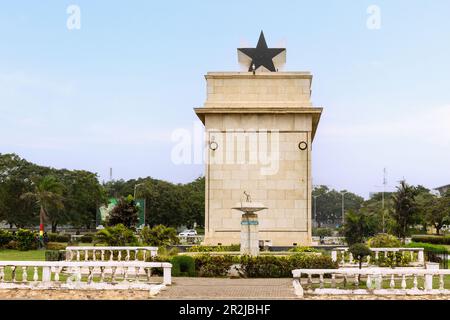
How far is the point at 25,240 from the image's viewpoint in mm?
47438

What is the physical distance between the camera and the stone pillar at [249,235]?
26.6 meters

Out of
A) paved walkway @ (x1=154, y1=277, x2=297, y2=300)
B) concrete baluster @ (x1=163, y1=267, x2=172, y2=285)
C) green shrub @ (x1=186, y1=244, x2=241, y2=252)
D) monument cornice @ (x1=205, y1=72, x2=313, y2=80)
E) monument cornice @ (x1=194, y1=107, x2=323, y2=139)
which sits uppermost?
monument cornice @ (x1=205, y1=72, x2=313, y2=80)

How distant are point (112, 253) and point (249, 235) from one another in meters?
6.84

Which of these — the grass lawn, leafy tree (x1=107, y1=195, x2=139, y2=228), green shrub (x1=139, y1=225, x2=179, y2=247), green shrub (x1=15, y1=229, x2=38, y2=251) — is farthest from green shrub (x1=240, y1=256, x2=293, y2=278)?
green shrub (x1=15, y1=229, x2=38, y2=251)

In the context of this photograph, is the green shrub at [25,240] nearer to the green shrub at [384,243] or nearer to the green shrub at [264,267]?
the green shrub at [384,243]

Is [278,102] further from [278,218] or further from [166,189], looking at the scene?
[166,189]

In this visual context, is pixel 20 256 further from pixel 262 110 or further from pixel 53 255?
pixel 262 110

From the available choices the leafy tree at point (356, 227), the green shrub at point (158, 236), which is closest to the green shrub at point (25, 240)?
the green shrub at point (158, 236)

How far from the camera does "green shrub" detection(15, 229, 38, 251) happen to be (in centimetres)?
4738

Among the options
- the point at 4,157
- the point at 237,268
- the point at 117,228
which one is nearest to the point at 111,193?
the point at 4,157

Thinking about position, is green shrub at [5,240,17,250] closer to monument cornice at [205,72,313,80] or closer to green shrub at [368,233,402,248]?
monument cornice at [205,72,313,80]

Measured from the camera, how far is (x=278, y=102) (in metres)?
35.2

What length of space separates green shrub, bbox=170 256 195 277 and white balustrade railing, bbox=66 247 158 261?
317 centimetres

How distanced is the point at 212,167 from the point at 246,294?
16849 mm
